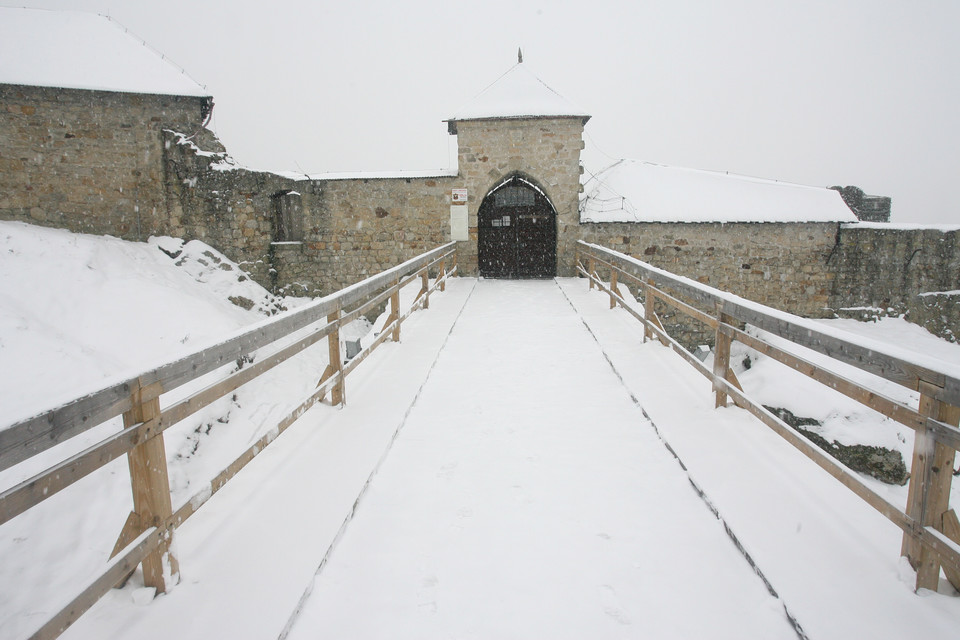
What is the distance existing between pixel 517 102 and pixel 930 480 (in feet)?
38.3

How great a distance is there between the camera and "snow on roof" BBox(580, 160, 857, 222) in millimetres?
12242

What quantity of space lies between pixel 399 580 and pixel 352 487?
2.48 feet

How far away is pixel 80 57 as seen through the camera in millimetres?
12297

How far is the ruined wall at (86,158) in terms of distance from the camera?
439 inches

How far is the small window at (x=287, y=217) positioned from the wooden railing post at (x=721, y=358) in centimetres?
1125

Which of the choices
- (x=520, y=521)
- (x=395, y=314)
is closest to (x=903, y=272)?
(x=395, y=314)

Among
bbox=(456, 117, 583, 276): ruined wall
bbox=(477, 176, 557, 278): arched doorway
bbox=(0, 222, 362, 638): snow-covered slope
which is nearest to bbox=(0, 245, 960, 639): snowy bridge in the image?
bbox=(0, 222, 362, 638): snow-covered slope

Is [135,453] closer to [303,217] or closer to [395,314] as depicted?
[395,314]

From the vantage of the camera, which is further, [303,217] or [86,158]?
[303,217]

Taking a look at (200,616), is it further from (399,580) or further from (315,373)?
(315,373)

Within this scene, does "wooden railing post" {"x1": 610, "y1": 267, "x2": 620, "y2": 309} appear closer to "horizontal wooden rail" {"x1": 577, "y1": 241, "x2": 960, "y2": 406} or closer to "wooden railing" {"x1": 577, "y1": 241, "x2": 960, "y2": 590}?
"horizontal wooden rail" {"x1": 577, "y1": 241, "x2": 960, "y2": 406}

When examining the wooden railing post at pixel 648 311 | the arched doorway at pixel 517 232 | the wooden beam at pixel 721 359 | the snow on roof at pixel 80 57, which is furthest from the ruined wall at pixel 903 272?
the snow on roof at pixel 80 57

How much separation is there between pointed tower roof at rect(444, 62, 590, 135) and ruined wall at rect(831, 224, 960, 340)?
713cm

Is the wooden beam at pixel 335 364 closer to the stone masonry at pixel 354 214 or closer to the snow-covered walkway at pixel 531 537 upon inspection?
the snow-covered walkway at pixel 531 537
